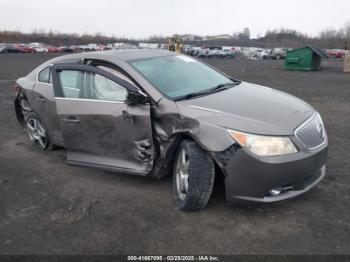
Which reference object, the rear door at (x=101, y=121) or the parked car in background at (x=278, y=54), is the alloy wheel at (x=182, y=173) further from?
the parked car in background at (x=278, y=54)

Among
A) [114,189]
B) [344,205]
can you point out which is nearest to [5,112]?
[114,189]

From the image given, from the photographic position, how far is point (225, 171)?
132 inches

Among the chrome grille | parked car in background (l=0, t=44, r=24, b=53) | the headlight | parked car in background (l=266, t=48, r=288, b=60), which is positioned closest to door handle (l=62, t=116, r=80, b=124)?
the headlight

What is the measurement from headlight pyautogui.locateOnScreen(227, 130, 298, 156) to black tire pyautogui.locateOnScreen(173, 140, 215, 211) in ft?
1.28

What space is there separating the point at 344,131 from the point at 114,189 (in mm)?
4591

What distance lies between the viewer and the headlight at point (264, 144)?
10.7 feet

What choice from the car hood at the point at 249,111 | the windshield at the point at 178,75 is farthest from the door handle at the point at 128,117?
the car hood at the point at 249,111

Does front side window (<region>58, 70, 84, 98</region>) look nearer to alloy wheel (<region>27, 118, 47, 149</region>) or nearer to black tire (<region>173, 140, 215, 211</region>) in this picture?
alloy wheel (<region>27, 118, 47, 149</region>)

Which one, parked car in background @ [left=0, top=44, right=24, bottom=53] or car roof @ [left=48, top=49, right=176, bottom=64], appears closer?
car roof @ [left=48, top=49, right=176, bottom=64]

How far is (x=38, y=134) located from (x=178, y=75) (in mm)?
2772

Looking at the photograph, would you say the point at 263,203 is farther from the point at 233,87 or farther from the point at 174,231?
the point at 233,87

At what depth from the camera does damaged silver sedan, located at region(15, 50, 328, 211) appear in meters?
3.30

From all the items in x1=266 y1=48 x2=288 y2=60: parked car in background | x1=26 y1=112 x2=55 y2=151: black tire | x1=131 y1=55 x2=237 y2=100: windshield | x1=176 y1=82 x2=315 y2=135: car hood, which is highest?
x1=131 y1=55 x2=237 y2=100: windshield

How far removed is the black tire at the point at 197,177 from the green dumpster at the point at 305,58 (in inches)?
915
